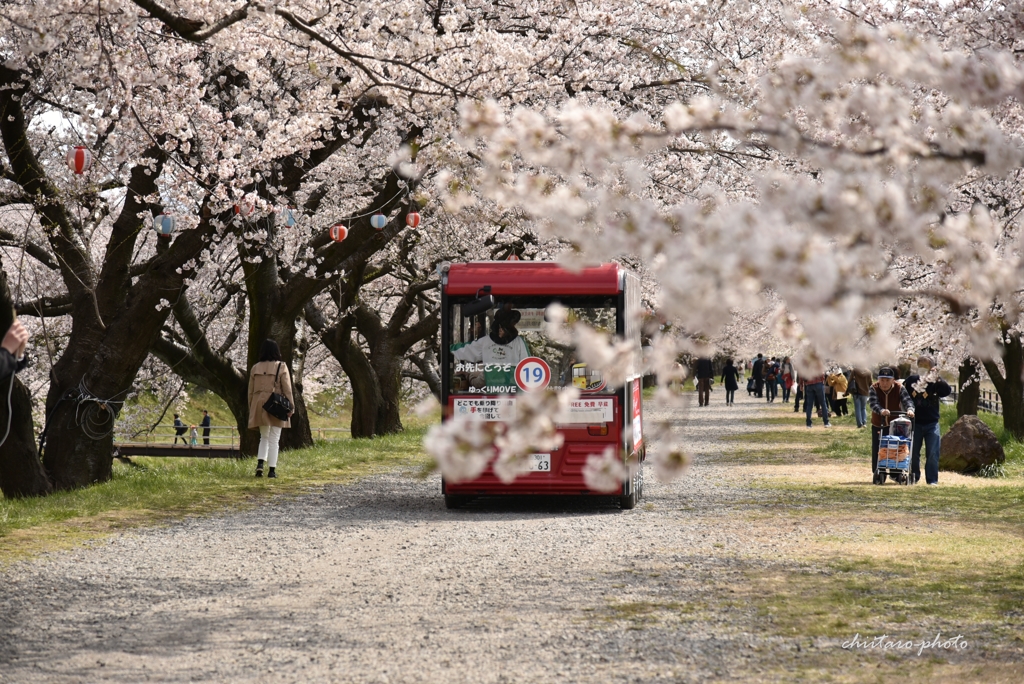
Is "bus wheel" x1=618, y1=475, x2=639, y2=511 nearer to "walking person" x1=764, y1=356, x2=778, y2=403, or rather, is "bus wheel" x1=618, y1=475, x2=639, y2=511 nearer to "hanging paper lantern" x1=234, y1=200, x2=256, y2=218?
"hanging paper lantern" x1=234, y1=200, x2=256, y2=218

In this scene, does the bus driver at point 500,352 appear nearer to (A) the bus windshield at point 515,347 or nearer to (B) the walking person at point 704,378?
(A) the bus windshield at point 515,347

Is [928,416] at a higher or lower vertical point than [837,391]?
lower

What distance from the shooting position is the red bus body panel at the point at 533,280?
13109 millimetres

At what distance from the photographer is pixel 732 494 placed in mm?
15391

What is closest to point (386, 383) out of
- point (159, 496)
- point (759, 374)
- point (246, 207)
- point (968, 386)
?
point (968, 386)

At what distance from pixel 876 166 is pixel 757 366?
5524cm

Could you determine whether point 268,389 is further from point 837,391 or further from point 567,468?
point 837,391

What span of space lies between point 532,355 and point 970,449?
9187 mm

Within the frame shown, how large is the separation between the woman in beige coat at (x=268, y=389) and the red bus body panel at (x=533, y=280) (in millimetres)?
4344

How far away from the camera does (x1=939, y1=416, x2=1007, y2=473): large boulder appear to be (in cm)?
1848

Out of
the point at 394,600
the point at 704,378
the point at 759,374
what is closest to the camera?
the point at 394,600

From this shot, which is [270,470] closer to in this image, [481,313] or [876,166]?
[481,313]

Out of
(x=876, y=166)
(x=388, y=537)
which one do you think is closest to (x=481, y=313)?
(x=388, y=537)

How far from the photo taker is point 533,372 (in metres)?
13.2
